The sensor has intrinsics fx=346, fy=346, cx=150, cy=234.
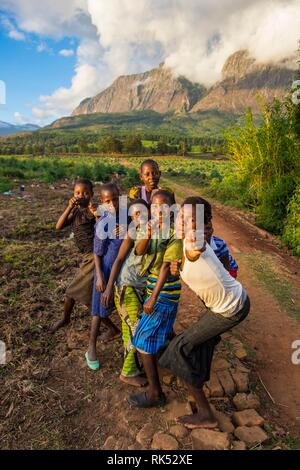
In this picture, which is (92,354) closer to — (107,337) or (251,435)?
(107,337)

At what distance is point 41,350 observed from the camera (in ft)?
10.8

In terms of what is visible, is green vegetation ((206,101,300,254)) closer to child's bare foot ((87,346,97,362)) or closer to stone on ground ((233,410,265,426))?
stone on ground ((233,410,265,426))

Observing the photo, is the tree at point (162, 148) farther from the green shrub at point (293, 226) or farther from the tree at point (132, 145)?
the green shrub at point (293, 226)

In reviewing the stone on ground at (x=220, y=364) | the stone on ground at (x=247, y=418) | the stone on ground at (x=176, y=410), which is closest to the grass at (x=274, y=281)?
the stone on ground at (x=220, y=364)

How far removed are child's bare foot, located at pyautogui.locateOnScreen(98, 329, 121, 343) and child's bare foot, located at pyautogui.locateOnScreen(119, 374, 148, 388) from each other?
25.2 inches

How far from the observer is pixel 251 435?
2.28 metres

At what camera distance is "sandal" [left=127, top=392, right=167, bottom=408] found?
2504mm

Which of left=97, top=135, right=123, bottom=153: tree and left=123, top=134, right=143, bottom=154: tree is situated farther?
left=123, top=134, right=143, bottom=154: tree

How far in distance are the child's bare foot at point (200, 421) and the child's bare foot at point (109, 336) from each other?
1256 millimetres

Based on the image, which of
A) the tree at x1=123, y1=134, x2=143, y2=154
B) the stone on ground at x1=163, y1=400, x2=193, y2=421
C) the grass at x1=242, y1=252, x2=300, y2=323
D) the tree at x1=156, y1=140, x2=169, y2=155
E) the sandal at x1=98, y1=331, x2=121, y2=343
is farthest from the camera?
the tree at x1=123, y1=134, x2=143, y2=154

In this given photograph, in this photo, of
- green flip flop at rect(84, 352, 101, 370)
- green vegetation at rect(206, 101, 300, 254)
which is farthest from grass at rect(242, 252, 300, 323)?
green flip flop at rect(84, 352, 101, 370)

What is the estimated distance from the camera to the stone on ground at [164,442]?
218cm
